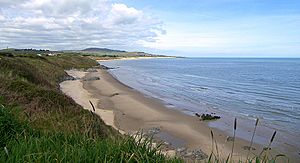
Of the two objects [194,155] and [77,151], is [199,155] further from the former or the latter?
[77,151]

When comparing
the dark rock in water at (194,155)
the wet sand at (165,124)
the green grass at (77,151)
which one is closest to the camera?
the green grass at (77,151)

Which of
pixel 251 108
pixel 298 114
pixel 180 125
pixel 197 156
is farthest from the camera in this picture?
pixel 251 108

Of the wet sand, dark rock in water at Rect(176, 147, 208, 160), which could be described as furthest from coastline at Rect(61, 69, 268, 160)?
dark rock in water at Rect(176, 147, 208, 160)

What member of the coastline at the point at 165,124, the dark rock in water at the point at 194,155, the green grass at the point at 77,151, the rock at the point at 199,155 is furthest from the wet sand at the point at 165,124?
the green grass at the point at 77,151

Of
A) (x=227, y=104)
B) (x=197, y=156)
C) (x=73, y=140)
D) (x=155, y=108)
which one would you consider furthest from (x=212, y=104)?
(x=73, y=140)

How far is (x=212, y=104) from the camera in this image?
25500 mm

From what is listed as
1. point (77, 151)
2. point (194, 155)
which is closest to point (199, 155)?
point (194, 155)

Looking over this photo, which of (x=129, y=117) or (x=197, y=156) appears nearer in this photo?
(x=197, y=156)

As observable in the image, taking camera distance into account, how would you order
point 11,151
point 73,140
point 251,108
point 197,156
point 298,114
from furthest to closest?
point 251,108
point 298,114
point 197,156
point 73,140
point 11,151

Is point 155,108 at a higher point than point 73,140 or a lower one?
lower

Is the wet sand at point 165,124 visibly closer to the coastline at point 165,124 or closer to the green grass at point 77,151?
the coastline at point 165,124

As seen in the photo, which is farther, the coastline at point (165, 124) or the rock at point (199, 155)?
the coastline at point (165, 124)

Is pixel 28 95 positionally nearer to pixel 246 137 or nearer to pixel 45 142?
pixel 45 142

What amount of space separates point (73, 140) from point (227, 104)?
71.1ft
